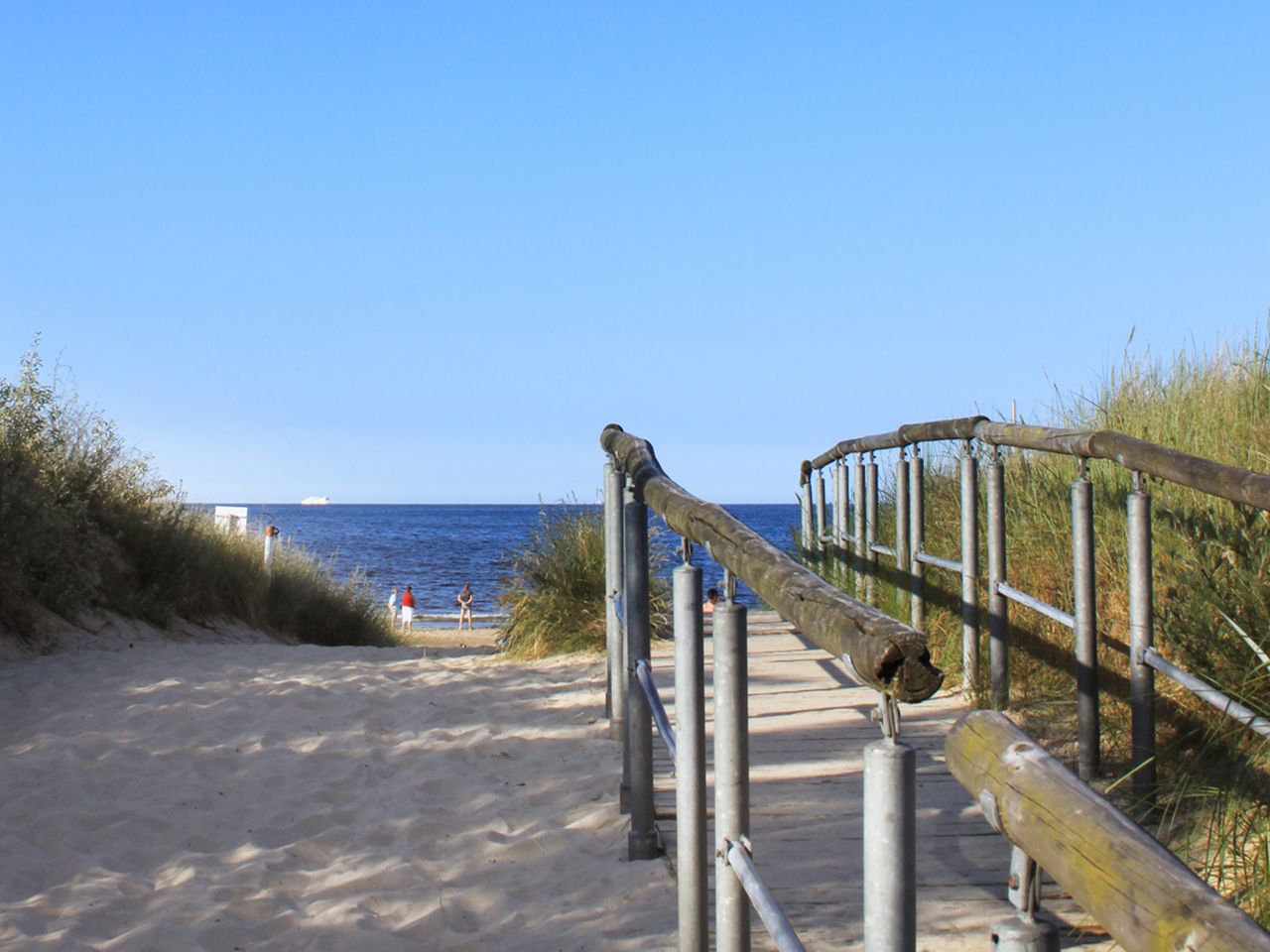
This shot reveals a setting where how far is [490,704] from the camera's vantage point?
21.8 ft

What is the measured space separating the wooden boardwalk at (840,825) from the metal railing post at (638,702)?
0.42 ft

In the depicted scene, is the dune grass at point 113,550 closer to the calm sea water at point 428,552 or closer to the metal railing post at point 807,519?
the calm sea water at point 428,552

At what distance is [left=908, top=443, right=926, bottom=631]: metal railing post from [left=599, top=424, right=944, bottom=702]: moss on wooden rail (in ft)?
10.4

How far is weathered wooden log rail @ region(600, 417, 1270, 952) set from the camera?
84 centimetres

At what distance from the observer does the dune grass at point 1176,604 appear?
11.0 feet

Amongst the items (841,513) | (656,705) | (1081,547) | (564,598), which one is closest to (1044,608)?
(1081,547)

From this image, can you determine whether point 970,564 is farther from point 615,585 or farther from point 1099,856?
point 1099,856

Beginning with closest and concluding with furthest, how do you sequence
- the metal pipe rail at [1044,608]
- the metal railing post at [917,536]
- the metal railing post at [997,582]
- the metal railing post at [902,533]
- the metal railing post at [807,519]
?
the metal pipe rail at [1044,608] → the metal railing post at [997,582] → the metal railing post at [917,536] → the metal railing post at [902,533] → the metal railing post at [807,519]

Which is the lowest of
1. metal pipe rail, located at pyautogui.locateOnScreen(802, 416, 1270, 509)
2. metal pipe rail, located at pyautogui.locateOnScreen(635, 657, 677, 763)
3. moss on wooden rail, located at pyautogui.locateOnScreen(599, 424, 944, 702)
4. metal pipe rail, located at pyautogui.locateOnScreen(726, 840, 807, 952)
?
metal pipe rail, located at pyautogui.locateOnScreen(726, 840, 807, 952)

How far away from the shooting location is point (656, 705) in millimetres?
3434

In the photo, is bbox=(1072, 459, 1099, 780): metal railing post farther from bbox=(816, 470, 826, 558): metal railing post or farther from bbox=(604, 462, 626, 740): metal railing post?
bbox=(816, 470, 826, 558): metal railing post

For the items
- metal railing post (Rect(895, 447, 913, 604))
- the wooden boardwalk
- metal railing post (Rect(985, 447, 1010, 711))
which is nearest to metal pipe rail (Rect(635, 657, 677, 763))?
the wooden boardwalk

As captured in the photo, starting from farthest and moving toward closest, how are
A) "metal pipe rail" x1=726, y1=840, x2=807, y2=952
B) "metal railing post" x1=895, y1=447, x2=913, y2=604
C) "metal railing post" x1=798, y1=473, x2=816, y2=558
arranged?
"metal railing post" x1=798, y1=473, x2=816, y2=558 < "metal railing post" x1=895, y1=447, x2=913, y2=604 < "metal pipe rail" x1=726, y1=840, x2=807, y2=952

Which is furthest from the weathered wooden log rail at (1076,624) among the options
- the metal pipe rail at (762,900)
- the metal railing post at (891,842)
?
the metal pipe rail at (762,900)
